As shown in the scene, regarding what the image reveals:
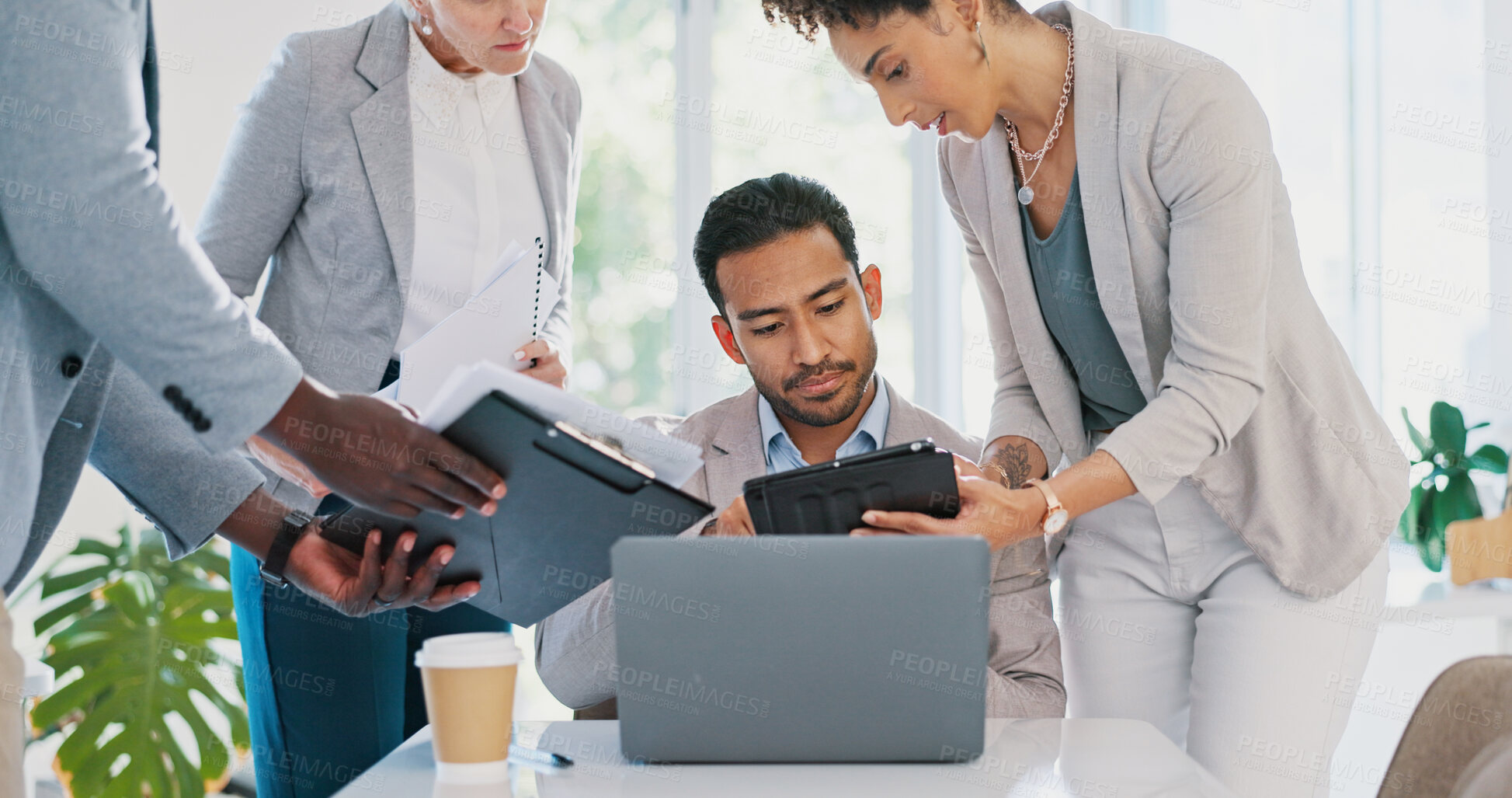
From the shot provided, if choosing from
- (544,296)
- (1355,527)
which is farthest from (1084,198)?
(544,296)

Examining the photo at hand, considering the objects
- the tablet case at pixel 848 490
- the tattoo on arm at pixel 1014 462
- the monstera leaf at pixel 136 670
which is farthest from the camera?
the monstera leaf at pixel 136 670

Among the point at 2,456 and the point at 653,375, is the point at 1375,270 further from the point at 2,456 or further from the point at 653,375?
the point at 2,456

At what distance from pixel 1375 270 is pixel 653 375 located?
224cm

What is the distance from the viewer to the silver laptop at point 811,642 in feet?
3.10

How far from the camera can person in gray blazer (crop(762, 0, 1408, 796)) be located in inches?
59.4

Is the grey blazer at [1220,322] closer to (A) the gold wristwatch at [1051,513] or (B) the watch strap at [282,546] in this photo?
(A) the gold wristwatch at [1051,513]

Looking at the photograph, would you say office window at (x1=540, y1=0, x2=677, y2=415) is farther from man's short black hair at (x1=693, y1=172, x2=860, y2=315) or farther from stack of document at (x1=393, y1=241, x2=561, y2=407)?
stack of document at (x1=393, y1=241, x2=561, y2=407)

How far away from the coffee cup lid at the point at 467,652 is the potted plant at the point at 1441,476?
2418 mm

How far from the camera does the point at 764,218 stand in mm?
2021

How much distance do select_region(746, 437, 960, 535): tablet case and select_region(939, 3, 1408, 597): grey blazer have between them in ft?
1.33

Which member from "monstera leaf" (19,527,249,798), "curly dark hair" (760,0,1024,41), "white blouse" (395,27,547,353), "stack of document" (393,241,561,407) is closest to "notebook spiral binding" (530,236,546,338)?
"stack of document" (393,241,561,407)

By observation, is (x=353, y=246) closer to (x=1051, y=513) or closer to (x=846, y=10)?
(x=846, y=10)

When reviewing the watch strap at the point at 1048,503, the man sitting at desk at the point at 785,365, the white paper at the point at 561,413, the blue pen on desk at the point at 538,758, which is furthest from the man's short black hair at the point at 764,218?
the blue pen on desk at the point at 538,758

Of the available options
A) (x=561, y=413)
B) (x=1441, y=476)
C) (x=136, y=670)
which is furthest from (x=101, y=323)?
(x=1441, y=476)
